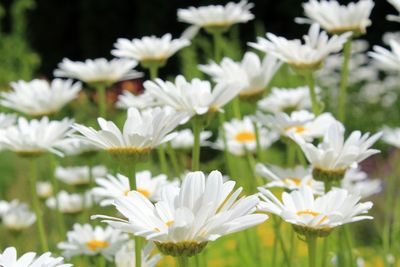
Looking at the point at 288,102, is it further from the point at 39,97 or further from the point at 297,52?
the point at 39,97

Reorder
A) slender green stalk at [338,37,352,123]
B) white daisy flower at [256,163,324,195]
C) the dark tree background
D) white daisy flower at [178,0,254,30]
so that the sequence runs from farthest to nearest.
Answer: the dark tree background → white daisy flower at [178,0,254,30] → slender green stalk at [338,37,352,123] → white daisy flower at [256,163,324,195]

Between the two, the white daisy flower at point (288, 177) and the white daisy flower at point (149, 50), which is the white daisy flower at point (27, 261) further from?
the white daisy flower at point (149, 50)

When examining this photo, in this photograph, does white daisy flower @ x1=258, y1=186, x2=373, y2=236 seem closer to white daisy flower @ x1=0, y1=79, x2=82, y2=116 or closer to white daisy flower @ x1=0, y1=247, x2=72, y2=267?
white daisy flower @ x1=0, y1=247, x2=72, y2=267

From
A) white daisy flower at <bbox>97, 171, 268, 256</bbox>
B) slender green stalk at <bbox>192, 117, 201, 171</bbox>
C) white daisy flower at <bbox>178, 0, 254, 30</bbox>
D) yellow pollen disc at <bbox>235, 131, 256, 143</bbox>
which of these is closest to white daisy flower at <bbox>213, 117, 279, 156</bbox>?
yellow pollen disc at <bbox>235, 131, 256, 143</bbox>

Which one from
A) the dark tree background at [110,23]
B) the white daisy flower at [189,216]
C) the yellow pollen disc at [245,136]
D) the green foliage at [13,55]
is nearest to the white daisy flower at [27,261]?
the white daisy flower at [189,216]

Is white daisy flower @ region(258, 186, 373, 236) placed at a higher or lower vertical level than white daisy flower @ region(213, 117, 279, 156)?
lower

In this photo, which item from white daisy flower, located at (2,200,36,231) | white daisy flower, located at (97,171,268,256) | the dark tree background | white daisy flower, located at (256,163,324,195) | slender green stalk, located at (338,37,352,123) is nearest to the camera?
white daisy flower, located at (97,171,268,256)

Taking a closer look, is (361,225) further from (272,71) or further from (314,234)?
(314,234)

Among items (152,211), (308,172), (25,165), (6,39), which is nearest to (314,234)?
(152,211)
